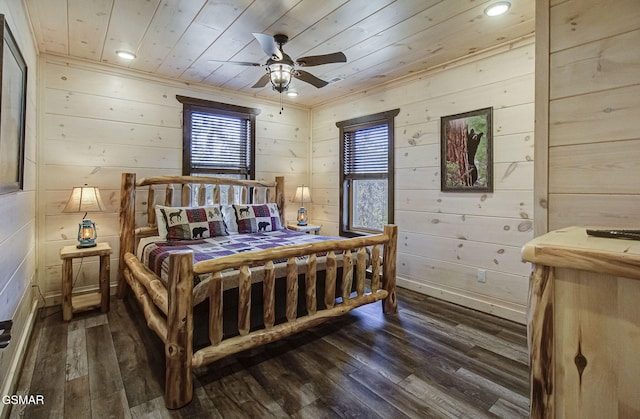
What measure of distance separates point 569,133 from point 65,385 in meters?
2.82

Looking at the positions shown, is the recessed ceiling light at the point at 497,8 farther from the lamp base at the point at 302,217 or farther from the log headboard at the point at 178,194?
the lamp base at the point at 302,217

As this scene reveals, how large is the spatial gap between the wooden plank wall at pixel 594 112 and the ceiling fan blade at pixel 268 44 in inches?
62.1

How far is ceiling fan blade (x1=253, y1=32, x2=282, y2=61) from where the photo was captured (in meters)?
2.13

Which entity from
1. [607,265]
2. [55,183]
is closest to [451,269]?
[607,265]

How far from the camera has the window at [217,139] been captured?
3.87 meters

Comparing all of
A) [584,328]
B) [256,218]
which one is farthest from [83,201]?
[584,328]

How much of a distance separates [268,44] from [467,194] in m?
2.22

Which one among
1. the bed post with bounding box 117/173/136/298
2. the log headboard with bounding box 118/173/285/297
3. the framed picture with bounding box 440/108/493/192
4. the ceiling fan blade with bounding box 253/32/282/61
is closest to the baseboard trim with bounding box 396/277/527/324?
the framed picture with bounding box 440/108/493/192

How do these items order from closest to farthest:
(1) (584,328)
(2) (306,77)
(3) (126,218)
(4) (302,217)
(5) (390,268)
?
(1) (584,328)
(2) (306,77)
(5) (390,268)
(3) (126,218)
(4) (302,217)

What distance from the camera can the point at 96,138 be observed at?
334 cm

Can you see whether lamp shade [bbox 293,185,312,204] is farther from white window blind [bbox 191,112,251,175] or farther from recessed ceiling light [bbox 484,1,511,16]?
recessed ceiling light [bbox 484,1,511,16]

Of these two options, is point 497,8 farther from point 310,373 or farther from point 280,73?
point 310,373

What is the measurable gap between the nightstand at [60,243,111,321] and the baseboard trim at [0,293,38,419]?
255 mm
